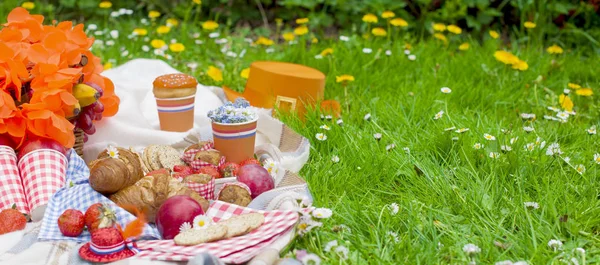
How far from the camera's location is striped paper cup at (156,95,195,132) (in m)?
2.31

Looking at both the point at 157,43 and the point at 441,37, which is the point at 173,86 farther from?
the point at 441,37

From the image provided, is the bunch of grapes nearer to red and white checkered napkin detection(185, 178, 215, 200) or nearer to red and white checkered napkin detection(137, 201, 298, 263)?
red and white checkered napkin detection(185, 178, 215, 200)

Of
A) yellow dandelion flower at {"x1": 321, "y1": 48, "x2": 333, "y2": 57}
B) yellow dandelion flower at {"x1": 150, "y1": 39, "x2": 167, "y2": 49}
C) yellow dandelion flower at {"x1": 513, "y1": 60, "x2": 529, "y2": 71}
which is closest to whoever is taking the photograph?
yellow dandelion flower at {"x1": 513, "y1": 60, "x2": 529, "y2": 71}

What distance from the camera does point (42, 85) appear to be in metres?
1.99

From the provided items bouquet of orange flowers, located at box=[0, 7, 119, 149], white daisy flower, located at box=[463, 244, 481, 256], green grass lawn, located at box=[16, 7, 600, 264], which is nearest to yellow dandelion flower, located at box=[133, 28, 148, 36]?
green grass lawn, located at box=[16, 7, 600, 264]

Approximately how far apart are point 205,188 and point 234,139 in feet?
0.86

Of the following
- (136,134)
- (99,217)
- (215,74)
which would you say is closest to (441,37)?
(215,74)

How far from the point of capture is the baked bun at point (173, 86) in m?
2.28

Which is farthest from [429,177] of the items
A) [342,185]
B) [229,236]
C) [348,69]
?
[348,69]

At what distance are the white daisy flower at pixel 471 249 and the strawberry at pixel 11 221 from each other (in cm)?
104

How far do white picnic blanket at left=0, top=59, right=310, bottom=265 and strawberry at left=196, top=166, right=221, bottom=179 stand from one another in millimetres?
240

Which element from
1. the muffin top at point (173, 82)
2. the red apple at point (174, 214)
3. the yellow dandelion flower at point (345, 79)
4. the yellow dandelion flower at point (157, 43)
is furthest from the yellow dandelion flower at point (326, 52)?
the red apple at point (174, 214)

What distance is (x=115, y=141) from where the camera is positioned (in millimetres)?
2314

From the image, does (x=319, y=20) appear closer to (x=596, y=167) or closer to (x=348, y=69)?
(x=348, y=69)
